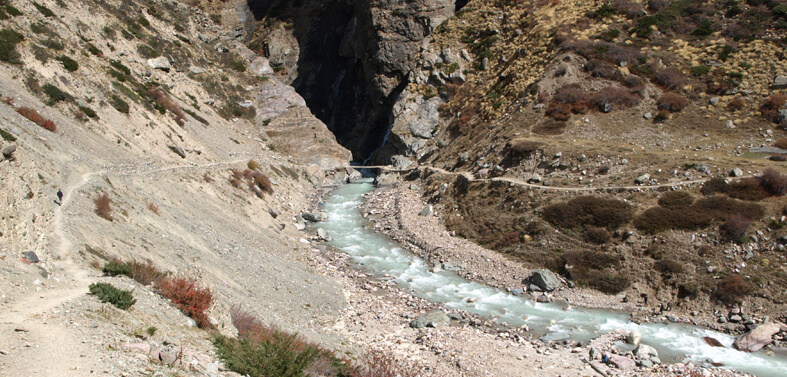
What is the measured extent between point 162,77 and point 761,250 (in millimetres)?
59210

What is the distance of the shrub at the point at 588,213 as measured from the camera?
35.3m

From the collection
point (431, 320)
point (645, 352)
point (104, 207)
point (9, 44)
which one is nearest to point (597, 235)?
point (645, 352)

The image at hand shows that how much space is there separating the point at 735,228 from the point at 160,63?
2325 inches

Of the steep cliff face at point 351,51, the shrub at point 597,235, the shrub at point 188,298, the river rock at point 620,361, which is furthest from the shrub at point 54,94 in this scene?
the steep cliff face at point 351,51

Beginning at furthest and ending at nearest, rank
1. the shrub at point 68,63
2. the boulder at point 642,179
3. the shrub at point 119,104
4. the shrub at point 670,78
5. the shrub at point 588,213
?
the shrub at point 670,78, the shrub at point 119,104, the shrub at point 68,63, the boulder at point 642,179, the shrub at point 588,213

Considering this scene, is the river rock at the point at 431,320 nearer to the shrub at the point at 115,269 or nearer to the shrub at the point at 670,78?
the shrub at the point at 115,269

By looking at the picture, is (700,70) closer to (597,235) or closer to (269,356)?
(597,235)

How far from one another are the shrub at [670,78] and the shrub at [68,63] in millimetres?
55646

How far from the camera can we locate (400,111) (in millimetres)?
69062

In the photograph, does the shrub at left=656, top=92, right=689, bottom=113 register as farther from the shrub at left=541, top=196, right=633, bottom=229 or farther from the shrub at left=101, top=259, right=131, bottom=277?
the shrub at left=101, top=259, right=131, bottom=277

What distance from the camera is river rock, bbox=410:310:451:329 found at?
84.2 feet

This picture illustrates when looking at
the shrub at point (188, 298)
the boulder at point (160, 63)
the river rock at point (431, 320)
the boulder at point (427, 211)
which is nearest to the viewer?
the shrub at point (188, 298)

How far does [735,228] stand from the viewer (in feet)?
100

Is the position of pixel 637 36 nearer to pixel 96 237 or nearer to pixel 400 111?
pixel 400 111
